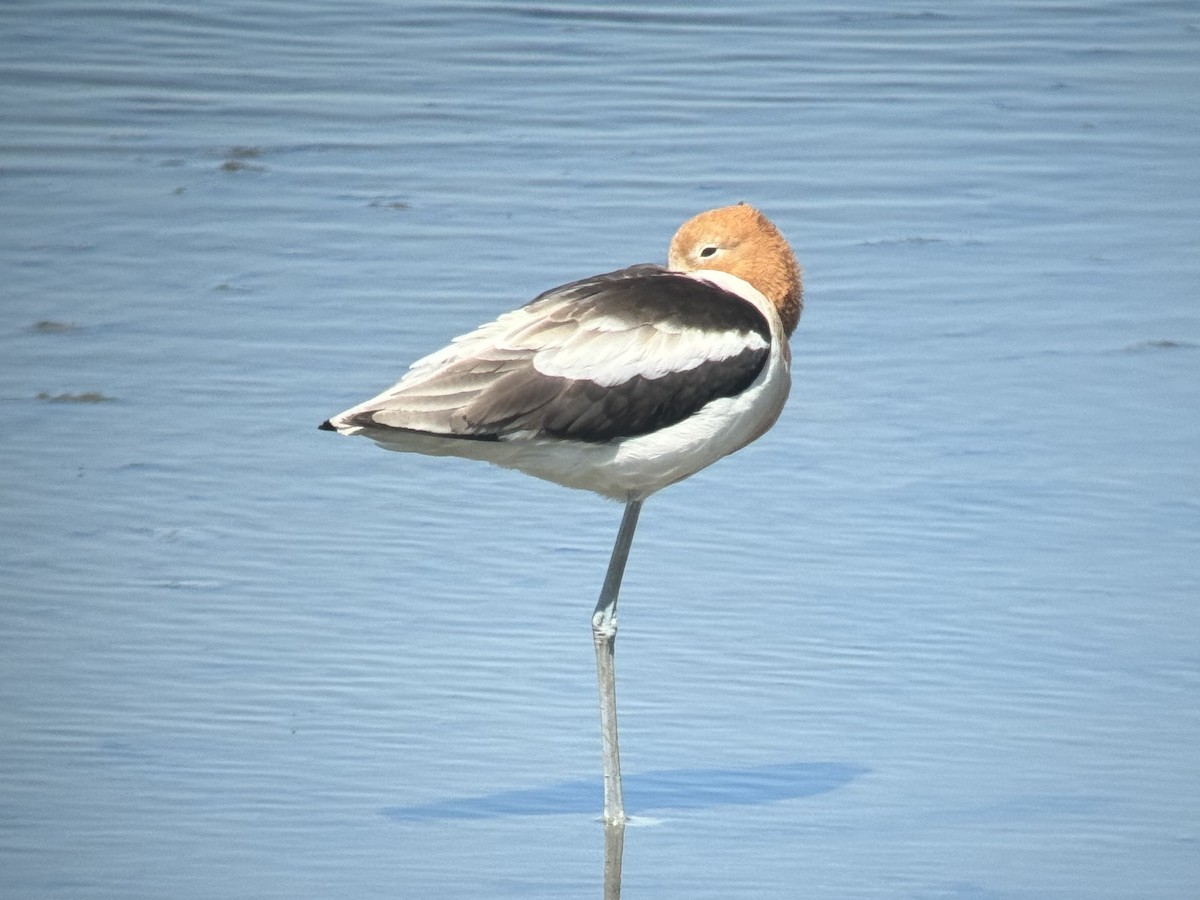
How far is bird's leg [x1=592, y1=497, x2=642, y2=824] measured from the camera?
5.15 metres

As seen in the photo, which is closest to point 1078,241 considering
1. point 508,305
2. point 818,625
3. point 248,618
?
point 508,305

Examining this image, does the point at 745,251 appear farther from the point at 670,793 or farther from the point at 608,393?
the point at 670,793

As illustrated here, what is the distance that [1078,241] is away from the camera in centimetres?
994

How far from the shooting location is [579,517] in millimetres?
7125

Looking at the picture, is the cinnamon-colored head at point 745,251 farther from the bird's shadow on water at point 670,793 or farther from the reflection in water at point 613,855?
the reflection in water at point 613,855

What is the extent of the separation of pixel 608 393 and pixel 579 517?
71.8 inches

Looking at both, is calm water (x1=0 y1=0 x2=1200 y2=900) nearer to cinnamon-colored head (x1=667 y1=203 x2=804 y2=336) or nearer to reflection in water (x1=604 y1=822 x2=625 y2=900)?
reflection in water (x1=604 y1=822 x2=625 y2=900)

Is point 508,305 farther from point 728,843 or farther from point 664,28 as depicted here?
point 664,28

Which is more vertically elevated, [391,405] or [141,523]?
[391,405]

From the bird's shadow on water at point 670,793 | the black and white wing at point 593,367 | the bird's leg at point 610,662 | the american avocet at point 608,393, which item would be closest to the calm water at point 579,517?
the bird's shadow on water at point 670,793

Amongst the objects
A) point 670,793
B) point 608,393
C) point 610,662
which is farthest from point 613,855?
point 608,393

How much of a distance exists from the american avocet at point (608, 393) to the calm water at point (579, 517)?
0.48 metres

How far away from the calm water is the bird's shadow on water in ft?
0.04

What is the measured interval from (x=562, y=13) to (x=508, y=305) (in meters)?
6.14
